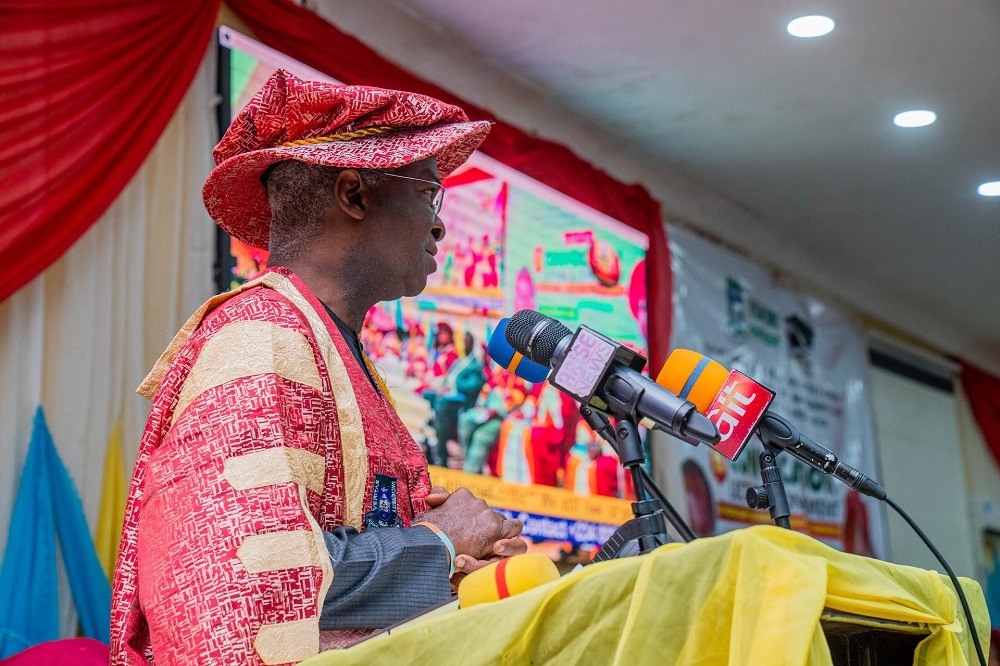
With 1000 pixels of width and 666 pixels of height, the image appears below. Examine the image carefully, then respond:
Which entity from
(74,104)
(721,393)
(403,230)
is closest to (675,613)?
(721,393)

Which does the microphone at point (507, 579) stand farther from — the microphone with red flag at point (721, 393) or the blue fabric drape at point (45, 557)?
the blue fabric drape at point (45, 557)

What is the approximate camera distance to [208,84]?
338 cm

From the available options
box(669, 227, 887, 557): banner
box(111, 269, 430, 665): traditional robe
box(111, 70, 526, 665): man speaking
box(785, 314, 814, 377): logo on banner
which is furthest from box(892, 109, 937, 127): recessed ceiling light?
box(111, 269, 430, 665): traditional robe

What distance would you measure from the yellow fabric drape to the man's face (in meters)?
1.36

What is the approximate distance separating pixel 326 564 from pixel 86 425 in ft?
5.87

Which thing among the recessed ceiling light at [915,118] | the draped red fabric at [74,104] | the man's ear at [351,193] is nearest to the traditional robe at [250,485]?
the man's ear at [351,193]

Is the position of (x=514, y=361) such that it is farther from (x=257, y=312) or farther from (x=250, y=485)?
(x=250, y=485)

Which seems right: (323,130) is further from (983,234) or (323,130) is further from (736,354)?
(983,234)

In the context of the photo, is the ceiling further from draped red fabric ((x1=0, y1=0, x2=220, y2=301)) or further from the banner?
draped red fabric ((x1=0, y1=0, x2=220, y2=301))

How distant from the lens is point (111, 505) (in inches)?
114

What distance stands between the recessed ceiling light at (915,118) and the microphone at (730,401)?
412 cm

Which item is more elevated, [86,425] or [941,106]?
[941,106]

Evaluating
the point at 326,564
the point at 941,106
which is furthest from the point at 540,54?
the point at 326,564

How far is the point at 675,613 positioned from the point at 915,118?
490 cm
